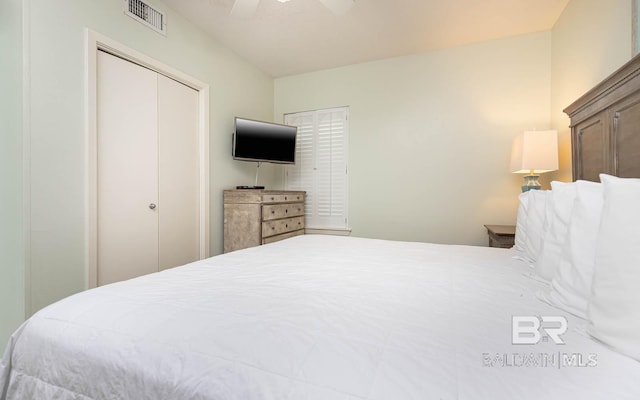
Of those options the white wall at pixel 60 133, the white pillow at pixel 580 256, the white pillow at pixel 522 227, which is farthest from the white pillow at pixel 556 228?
the white wall at pixel 60 133

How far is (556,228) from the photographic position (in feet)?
3.35

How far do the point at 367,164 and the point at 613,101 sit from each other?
7.69 feet

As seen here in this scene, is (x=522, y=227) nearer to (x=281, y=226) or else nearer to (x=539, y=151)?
(x=539, y=151)

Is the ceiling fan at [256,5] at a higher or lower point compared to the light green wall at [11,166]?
higher

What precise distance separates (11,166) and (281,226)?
2193 mm

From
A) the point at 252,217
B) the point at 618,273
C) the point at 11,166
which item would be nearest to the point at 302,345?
the point at 618,273

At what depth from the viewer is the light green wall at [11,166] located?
5.63 ft

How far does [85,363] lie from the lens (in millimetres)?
739

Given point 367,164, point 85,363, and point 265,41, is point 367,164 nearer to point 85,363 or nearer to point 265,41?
point 265,41

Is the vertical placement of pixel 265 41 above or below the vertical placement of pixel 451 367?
above

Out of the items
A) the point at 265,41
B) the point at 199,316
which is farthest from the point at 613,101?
the point at 265,41

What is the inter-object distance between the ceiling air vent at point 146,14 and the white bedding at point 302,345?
2295mm

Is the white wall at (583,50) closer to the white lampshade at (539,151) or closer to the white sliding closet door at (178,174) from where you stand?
the white lampshade at (539,151)

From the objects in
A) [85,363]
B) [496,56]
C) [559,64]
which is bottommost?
[85,363]
